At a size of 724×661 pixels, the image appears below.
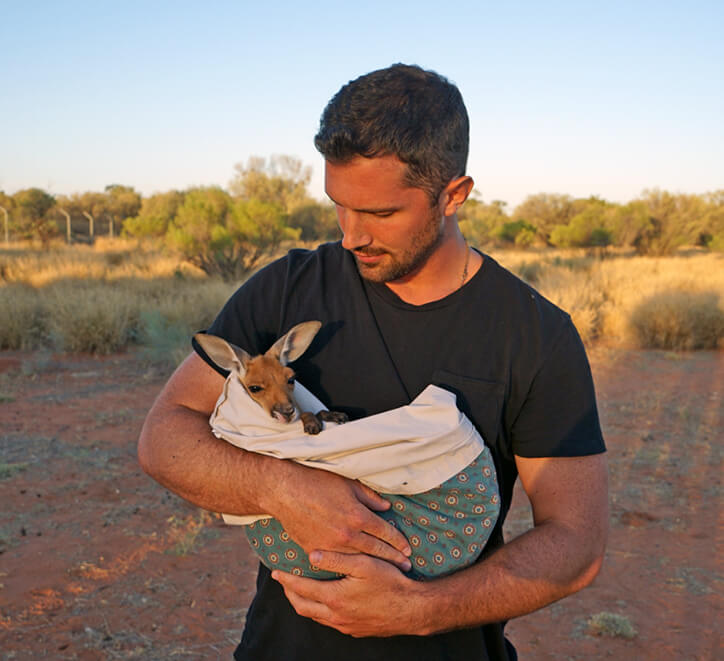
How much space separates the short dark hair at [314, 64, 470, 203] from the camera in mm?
1737

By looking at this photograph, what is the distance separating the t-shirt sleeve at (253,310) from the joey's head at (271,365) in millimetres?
71

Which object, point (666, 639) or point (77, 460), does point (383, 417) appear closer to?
point (666, 639)

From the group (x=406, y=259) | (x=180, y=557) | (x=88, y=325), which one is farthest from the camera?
(x=88, y=325)

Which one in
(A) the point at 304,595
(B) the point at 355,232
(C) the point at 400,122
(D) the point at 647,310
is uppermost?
(C) the point at 400,122

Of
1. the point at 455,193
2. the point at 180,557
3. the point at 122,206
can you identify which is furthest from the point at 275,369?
the point at 122,206

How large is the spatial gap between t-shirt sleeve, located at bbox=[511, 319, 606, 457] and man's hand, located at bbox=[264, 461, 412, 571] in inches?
16.9

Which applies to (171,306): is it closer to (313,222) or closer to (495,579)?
(495,579)

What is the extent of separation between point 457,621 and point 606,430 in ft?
26.2

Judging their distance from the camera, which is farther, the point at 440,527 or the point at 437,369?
the point at 437,369

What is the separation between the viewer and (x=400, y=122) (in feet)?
5.74

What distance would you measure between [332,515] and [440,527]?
0.28m

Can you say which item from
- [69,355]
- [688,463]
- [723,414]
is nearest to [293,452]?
[688,463]

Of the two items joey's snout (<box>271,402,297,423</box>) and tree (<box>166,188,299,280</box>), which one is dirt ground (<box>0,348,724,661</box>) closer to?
joey's snout (<box>271,402,297,423</box>)

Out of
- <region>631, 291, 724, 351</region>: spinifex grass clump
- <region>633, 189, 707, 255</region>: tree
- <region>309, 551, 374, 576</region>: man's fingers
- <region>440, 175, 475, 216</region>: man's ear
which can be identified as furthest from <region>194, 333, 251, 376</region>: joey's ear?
<region>633, 189, 707, 255</region>: tree
